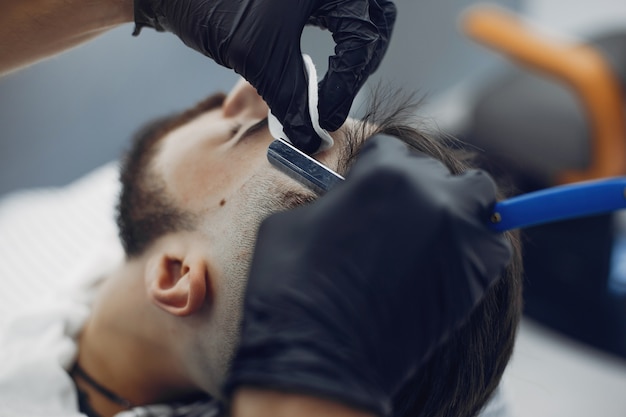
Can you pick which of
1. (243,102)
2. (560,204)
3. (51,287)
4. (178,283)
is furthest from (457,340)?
(51,287)

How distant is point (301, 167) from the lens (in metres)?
0.90

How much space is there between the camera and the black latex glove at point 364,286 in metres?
0.69

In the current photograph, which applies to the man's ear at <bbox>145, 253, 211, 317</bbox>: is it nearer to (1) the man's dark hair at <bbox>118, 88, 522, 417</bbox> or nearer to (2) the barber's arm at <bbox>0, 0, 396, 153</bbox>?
(1) the man's dark hair at <bbox>118, 88, 522, 417</bbox>

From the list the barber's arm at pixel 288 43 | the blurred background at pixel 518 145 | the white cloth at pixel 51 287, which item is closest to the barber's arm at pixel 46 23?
the barber's arm at pixel 288 43

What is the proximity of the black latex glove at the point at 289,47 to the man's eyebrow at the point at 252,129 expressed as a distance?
0.09 m

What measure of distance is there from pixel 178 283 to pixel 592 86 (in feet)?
4.80

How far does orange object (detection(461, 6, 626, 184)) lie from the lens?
6.33 feet

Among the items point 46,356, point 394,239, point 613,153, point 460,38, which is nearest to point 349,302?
point 394,239

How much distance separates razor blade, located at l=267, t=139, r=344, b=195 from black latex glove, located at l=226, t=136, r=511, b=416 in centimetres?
13

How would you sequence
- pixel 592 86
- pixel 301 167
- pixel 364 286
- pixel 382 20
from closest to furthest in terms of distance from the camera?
pixel 364 286 < pixel 301 167 < pixel 382 20 < pixel 592 86

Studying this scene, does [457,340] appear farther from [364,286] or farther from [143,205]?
[143,205]

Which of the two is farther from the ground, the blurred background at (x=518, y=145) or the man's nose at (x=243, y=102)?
the man's nose at (x=243, y=102)

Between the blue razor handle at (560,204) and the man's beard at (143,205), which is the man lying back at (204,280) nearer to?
the man's beard at (143,205)

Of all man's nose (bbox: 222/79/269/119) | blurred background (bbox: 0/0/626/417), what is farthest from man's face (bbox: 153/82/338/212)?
blurred background (bbox: 0/0/626/417)
